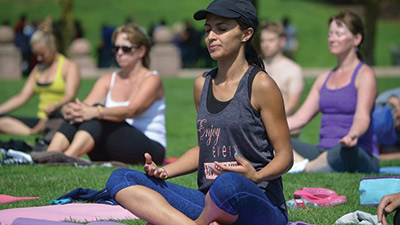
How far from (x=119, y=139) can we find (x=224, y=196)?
12.1 feet

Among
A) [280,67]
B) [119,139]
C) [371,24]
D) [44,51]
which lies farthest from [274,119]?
[371,24]

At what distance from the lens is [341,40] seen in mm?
7207

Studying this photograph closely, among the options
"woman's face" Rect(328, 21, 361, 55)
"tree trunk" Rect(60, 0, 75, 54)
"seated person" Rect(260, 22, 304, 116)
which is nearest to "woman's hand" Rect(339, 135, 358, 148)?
"woman's face" Rect(328, 21, 361, 55)

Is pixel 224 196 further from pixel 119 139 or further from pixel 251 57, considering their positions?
pixel 119 139

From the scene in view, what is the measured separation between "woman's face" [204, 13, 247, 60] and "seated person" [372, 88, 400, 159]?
4427mm

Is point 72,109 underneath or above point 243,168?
underneath

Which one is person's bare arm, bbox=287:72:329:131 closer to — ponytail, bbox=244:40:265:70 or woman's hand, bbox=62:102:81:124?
woman's hand, bbox=62:102:81:124

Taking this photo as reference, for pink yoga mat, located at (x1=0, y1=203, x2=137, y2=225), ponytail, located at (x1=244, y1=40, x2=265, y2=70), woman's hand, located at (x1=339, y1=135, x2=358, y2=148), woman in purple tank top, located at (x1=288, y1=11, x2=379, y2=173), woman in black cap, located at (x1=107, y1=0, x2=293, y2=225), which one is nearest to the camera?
woman in black cap, located at (x1=107, y1=0, x2=293, y2=225)

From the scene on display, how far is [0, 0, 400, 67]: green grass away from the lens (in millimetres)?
37781

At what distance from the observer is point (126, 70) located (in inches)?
303

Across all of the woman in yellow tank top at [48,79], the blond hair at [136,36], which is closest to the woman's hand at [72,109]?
the blond hair at [136,36]

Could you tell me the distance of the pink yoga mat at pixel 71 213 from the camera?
4.64 metres

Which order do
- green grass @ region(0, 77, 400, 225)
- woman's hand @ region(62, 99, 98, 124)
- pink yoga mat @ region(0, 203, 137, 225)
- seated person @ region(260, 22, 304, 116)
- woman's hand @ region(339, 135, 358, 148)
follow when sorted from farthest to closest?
seated person @ region(260, 22, 304, 116) < woman's hand @ region(62, 99, 98, 124) < woman's hand @ region(339, 135, 358, 148) < green grass @ region(0, 77, 400, 225) < pink yoga mat @ region(0, 203, 137, 225)

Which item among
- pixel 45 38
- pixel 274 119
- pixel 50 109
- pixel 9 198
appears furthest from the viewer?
pixel 45 38
